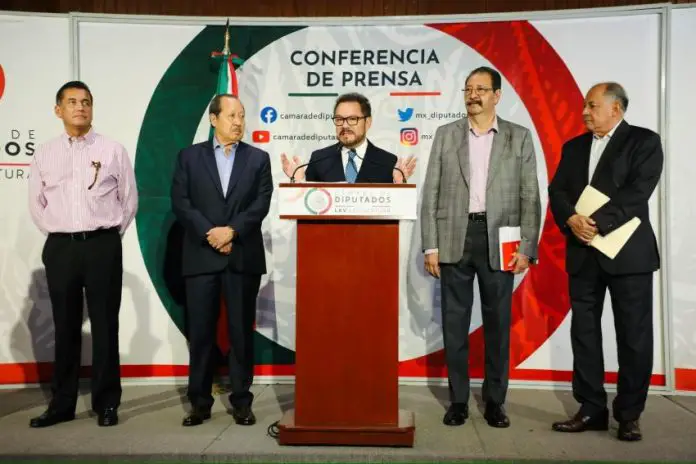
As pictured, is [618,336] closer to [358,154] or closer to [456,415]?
[456,415]

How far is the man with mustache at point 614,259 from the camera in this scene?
3.36 metres

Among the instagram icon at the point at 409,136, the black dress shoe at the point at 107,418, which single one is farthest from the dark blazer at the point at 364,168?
the black dress shoe at the point at 107,418

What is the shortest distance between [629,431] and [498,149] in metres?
1.54

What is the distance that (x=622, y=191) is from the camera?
337 centimetres

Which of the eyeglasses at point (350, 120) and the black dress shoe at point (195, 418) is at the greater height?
the eyeglasses at point (350, 120)

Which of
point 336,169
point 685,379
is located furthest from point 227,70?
point 685,379

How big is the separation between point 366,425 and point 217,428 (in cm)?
86

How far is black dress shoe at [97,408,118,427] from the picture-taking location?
358 cm

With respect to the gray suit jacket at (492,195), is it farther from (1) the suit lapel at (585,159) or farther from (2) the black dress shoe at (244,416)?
(2) the black dress shoe at (244,416)

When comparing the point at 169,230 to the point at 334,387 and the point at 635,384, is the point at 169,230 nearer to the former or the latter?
the point at 334,387

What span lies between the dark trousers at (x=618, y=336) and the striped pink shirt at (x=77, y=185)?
2.48 metres

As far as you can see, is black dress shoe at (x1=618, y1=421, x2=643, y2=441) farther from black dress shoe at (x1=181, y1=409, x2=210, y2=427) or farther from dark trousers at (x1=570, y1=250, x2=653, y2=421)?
black dress shoe at (x1=181, y1=409, x2=210, y2=427)

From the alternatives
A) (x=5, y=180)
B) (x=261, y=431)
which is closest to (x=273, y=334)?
(x=261, y=431)

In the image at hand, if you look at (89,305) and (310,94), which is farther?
(310,94)
